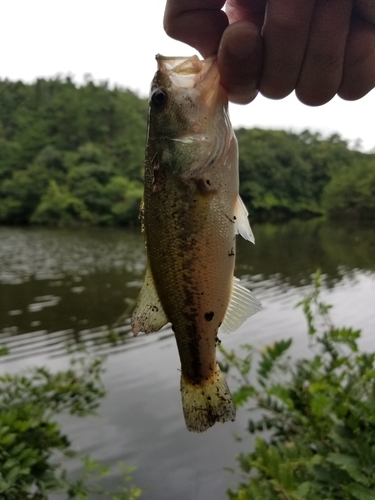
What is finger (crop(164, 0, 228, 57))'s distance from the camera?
154 cm

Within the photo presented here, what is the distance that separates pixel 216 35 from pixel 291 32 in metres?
0.31

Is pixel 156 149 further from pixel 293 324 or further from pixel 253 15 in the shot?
pixel 293 324

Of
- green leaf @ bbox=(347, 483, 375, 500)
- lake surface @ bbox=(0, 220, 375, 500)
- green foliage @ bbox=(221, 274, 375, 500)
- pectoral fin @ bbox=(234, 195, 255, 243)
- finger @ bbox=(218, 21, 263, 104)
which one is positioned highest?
finger @ bbox=(218, 21, 263, 104)

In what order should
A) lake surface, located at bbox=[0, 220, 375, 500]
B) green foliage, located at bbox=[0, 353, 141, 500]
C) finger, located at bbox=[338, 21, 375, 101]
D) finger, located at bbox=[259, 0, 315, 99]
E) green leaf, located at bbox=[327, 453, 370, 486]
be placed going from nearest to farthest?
finger, located at bbox=[259, 0, 315, 99], finger, located at bbox=[338, 21, 375, 101], green leaf, located at bbox=[327, 453, 370, 486], green foliage, located at bbox=[0, 353, 141, 500], lake surface, located at bbox=[0, 220, 375, 500]

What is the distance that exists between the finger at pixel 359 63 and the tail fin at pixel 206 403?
124cm

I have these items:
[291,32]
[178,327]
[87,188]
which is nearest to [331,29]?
[291,32]

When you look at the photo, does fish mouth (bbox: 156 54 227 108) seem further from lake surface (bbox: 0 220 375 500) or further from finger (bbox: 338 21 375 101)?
lake surface (bbox: 0 220 375 500)

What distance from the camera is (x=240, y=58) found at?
1.44m

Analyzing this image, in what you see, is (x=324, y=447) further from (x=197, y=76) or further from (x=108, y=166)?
(x=108, y=166)

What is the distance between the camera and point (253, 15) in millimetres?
1612

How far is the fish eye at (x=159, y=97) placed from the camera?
1586 mm

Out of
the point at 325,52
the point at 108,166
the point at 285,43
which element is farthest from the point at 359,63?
the point at 108,166

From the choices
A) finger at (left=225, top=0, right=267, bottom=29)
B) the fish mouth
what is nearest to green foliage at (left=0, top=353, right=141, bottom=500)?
the fish mouth

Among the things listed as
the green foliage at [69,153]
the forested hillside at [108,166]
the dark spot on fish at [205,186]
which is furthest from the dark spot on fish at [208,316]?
the green foliage at [69,153]
